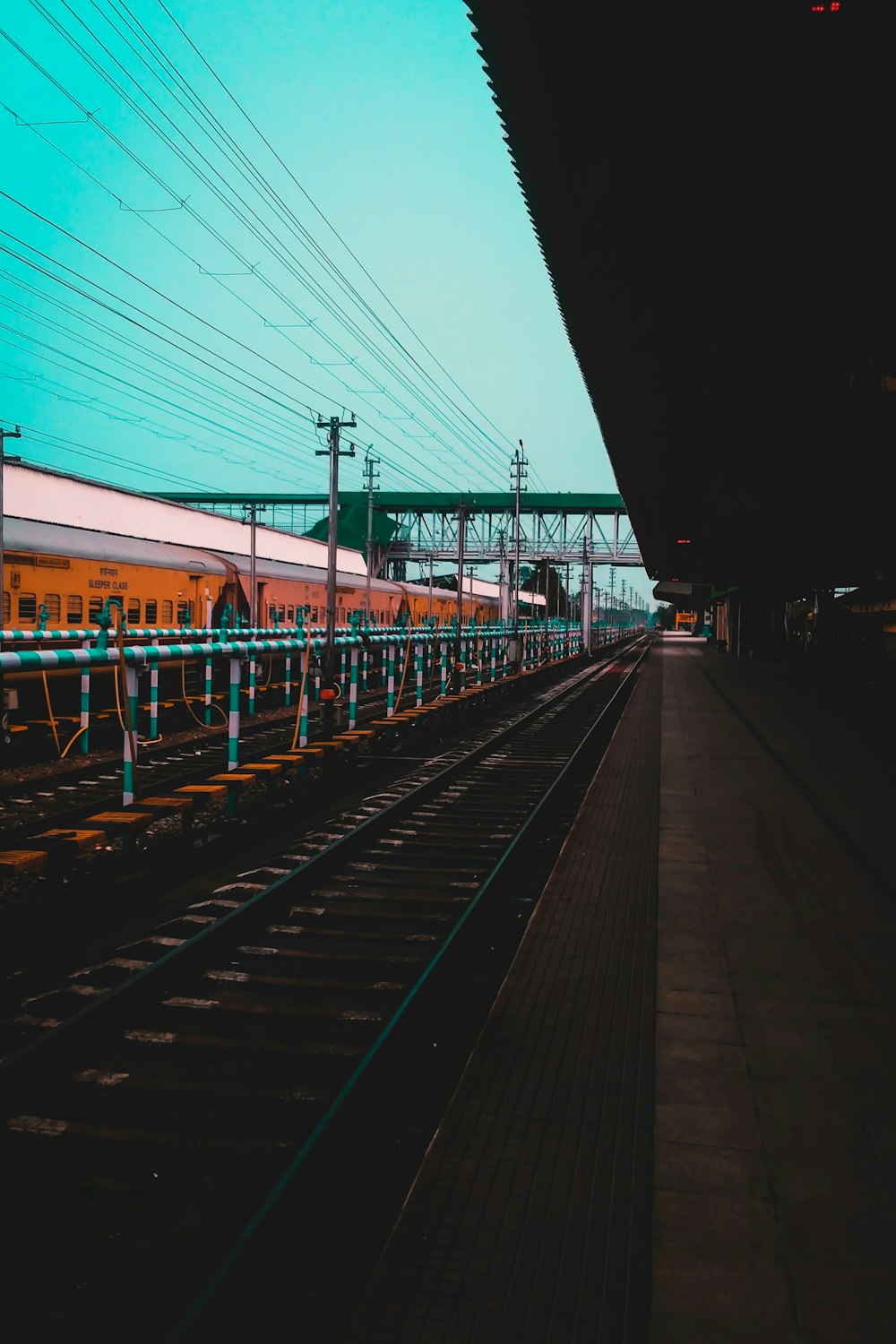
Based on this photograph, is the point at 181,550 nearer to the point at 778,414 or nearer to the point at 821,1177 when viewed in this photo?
the point at 778,414

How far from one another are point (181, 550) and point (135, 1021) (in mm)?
20383

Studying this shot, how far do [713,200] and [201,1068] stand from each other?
21.9 feet

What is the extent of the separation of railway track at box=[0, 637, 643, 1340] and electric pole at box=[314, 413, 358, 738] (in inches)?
247

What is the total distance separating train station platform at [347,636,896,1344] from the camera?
298 centimetres

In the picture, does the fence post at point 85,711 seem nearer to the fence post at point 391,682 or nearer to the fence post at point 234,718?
the fence post at point 234,718

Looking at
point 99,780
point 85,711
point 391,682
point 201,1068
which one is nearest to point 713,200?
point 201,1068

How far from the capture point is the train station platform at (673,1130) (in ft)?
9.78

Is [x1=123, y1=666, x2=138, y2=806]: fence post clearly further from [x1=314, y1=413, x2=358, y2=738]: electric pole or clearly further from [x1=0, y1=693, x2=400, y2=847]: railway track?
[x1=314, y1=413, x2=358, y2=738]: electric pole

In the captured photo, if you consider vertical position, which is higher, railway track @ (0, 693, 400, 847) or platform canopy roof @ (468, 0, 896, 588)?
platform canopy roof @ (468, 0, 896, 588)

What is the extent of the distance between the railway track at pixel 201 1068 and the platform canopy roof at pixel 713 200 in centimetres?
500

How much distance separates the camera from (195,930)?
676 cm

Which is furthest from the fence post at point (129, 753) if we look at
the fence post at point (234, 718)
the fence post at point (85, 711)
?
the fence post at point (85, 711)

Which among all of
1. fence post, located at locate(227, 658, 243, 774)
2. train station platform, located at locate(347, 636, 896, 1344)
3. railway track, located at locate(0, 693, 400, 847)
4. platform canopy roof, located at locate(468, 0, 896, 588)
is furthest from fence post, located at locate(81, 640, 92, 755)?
train station platform, located at locate(347, 636, 896, 1344)

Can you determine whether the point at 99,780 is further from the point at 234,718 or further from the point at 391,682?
the point at 391,682
